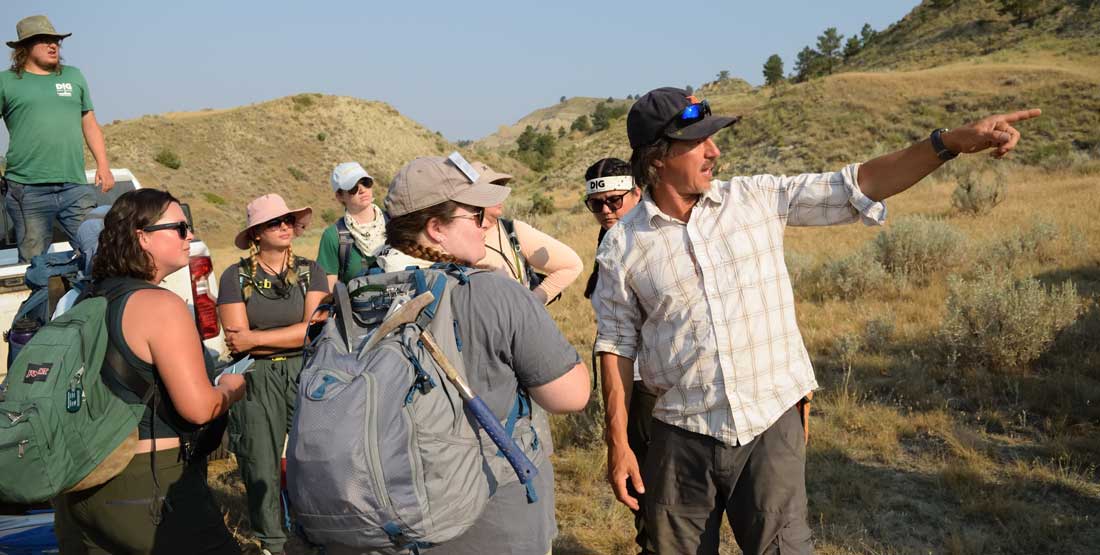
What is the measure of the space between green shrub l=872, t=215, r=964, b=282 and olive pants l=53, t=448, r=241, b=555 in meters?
8.47

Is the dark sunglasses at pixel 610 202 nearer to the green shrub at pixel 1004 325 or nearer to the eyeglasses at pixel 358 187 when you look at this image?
the eyeglasses at pixel 358 187

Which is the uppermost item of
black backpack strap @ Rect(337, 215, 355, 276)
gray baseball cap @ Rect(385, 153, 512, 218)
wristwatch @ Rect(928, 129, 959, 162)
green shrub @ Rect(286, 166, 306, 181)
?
green shrub @ Rect(286, 166, 306, 181)

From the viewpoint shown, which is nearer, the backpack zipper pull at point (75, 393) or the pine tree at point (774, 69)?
the backpack zipper pull at point (75, 393)

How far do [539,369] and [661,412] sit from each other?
87 centimetres

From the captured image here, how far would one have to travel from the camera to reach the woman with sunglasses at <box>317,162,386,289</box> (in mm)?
4414

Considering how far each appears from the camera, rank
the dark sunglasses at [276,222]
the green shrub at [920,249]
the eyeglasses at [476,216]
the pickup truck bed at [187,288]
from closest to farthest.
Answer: the eyeglasses at [476,216]
the dark sunglasses at [276,222]
the pickup truck bed at [187,288]
the green shrub at [920,249]

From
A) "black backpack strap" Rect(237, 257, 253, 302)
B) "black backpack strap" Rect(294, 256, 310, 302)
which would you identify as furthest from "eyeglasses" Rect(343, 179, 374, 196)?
"black backpack strap" Rect(237, 257, 253, 302)

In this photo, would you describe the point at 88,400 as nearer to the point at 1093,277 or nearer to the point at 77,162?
the point at 77,162

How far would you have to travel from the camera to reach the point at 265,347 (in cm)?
395

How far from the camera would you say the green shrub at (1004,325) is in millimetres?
5844

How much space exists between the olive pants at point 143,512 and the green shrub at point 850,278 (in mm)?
7639

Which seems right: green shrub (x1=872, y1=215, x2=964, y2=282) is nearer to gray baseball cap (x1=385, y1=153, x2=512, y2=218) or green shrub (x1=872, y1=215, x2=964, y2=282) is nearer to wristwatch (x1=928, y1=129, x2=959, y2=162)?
wristwatch (x1=928, y1=129, x2=959, y2=162)

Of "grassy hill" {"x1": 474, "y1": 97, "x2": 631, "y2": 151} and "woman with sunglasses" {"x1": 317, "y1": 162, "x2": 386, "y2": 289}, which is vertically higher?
"grassy hill" {"x1": 474, "y1": 97, "x2": 631, "y2": 151}

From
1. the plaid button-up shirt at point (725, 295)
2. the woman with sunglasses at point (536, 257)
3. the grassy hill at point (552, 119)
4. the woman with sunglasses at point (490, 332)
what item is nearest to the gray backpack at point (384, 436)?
the woman with sunglasses at point (490, 332)
